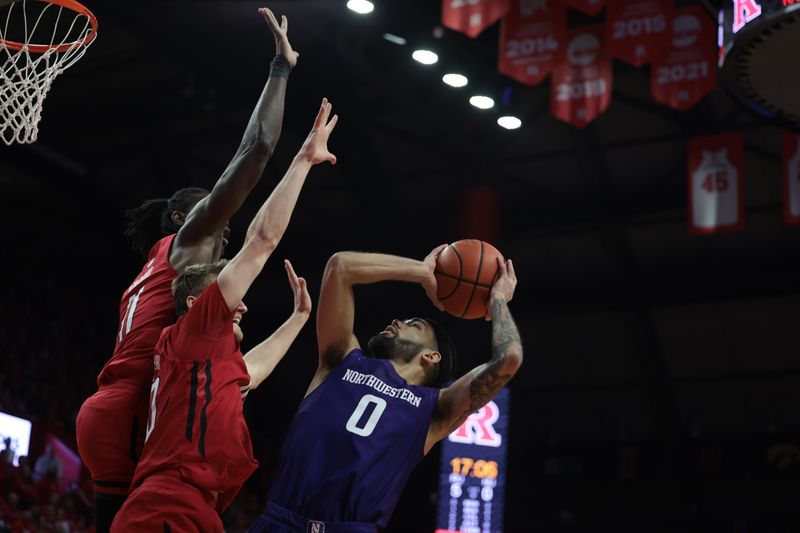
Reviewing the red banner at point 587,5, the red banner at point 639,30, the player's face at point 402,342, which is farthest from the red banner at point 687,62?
the player's face at point 402,342

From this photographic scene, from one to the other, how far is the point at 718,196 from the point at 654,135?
3.53 meters

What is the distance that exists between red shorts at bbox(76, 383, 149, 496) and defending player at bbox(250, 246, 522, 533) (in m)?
0.53

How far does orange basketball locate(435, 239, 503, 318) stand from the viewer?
4379 millimetres

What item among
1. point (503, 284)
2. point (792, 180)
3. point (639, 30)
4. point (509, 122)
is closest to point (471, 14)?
point (639, 30)

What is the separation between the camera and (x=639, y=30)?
37.2 feet

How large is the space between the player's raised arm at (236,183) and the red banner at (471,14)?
702 centimetres

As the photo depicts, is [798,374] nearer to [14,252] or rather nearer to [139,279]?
[14,252]

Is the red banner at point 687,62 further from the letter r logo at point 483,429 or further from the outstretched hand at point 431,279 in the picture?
the outstretched hand at point 431,279

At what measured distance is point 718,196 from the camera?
43.1 feet

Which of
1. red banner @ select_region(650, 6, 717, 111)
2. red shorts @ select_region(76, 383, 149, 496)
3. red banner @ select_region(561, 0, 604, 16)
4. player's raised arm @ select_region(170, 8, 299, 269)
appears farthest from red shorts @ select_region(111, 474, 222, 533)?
red banner @ select_region(650, 6, 717, 111)

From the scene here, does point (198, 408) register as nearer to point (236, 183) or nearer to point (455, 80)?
point (236, 183)

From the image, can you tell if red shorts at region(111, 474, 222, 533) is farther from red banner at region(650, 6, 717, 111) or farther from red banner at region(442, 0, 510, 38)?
red banner at region(650, 6, 717, 111)

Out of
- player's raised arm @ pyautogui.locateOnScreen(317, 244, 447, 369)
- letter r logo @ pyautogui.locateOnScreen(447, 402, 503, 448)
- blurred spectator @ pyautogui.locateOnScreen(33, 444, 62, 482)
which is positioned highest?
letter r logo @ pyautogui.locateOnScreen(447, 402, 503, 448)

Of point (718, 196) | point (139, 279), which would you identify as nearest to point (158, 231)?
point (139, 279)
